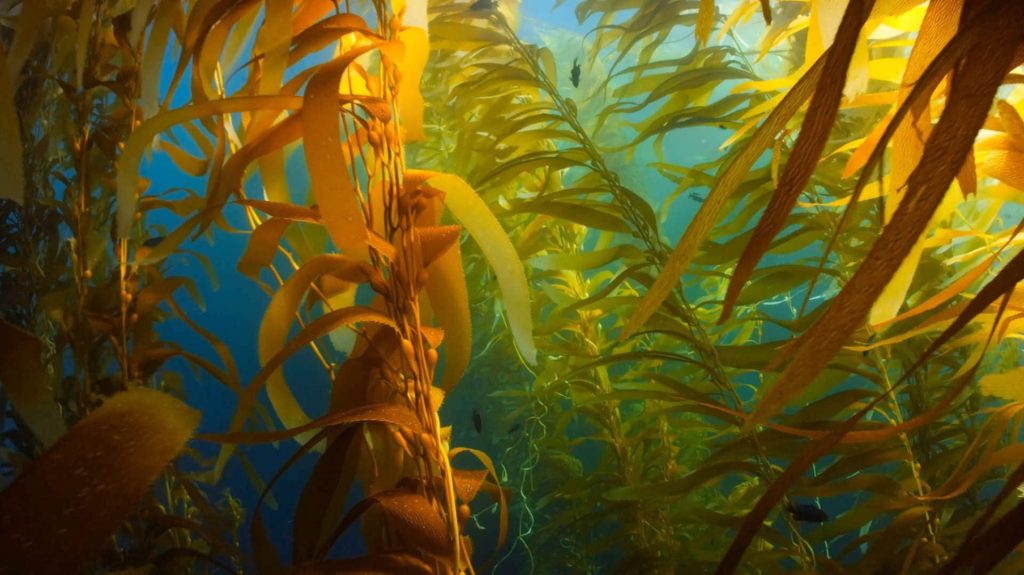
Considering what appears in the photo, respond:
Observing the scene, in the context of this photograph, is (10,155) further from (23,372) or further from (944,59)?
(944,59)

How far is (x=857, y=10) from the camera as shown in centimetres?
45

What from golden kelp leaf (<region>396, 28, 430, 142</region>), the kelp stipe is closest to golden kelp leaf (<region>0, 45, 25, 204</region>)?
the kelp stipe

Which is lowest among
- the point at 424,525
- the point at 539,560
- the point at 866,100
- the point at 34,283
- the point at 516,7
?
the point at 539,560

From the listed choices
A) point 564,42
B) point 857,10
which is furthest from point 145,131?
point 564,42

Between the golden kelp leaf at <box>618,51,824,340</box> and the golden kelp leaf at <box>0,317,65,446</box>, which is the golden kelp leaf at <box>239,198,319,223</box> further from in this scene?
the golden kelp leaf at <box>618,51,824,340</box>

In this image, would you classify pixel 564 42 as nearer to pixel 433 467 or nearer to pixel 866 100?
pixel 866 100

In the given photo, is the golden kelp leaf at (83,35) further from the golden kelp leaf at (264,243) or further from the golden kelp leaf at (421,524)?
the golden kelp leaf at (421,524)

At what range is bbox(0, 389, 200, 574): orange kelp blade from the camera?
456 millimetres

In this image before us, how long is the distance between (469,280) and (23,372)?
1.47 meters

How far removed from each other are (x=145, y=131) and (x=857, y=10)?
79 cm

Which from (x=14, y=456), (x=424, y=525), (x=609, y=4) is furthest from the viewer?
(x=609, y=4)

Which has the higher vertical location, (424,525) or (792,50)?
(792,50)

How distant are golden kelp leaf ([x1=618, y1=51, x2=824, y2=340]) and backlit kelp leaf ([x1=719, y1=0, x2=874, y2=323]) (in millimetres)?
44

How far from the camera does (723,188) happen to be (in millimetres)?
524
